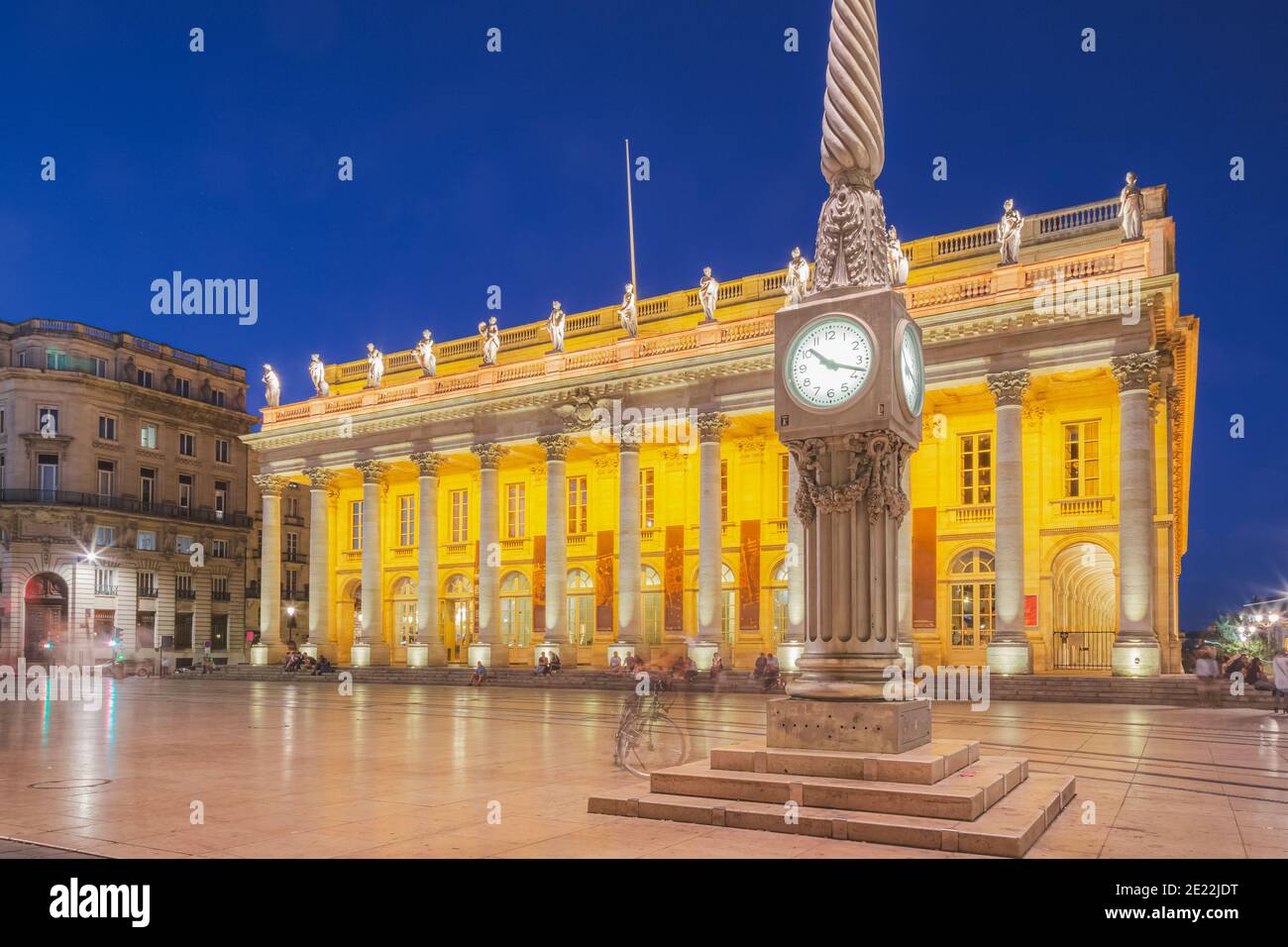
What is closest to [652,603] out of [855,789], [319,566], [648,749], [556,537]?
[556,537]

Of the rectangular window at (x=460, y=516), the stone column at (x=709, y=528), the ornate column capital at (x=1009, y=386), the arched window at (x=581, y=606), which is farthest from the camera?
the rectangular window at (x=460, y=516)

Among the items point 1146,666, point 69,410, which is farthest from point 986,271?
point 69,410

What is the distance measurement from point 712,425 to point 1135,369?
14.4 metres

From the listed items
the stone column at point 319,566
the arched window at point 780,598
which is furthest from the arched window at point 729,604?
the stone column at point 319,566

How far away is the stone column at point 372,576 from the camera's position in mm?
49312

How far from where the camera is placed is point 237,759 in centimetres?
1521

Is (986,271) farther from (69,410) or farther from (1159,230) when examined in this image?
(69,410)

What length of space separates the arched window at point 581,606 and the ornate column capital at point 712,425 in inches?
424

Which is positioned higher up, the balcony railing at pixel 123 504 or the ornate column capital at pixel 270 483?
the ornate column capital at pixel 270 483

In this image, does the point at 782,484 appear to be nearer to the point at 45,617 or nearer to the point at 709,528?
the point at 709,528

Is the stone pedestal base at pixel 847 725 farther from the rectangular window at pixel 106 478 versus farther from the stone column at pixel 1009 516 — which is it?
the rectangular window at pixel 106 478

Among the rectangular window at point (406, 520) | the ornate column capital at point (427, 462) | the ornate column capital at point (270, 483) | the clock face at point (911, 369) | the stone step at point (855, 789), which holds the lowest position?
the stone step at point (855, 789)

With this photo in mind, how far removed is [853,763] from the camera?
9.44 metres

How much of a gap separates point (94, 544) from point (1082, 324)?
173 ft
